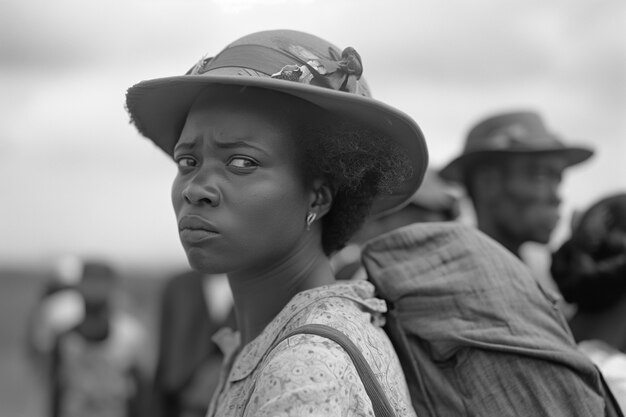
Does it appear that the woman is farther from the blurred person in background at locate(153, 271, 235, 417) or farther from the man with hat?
the blurred person in background at locate(153, 271, 235, 417)

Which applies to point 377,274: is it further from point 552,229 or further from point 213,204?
point 552,229

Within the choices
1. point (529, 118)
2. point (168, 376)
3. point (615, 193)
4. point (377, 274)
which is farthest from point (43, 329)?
point (377, 274)

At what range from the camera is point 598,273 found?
10.6 ft

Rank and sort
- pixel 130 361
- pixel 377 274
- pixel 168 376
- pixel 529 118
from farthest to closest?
pixel 130 361, pixel 168 376, pixel 529 118, pixel 377 274

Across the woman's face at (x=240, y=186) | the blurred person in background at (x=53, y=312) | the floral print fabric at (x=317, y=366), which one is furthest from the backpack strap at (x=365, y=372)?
the blurred person in background at (x=53, y=312)

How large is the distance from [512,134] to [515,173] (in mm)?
229

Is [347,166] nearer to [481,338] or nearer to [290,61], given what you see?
[290,61]

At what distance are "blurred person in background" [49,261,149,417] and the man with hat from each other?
3.15 meters

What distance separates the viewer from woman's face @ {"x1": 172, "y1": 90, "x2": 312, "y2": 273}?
1927 mm

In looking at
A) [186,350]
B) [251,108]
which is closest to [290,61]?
[251,108]

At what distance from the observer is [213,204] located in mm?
1928

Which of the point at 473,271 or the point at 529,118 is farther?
the point at 529,118

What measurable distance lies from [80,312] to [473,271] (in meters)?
5.88

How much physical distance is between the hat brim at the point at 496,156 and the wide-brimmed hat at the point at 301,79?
2.27m
